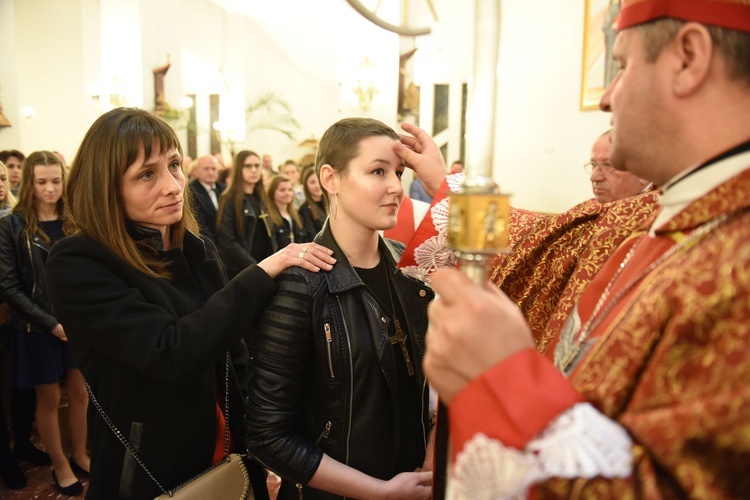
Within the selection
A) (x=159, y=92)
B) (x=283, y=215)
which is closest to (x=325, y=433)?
(x=283, y=215)

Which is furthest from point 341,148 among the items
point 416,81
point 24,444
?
point 416,81

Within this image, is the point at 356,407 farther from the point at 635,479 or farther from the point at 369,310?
the point at 635,479

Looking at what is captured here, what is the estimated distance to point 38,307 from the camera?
317 centimetres

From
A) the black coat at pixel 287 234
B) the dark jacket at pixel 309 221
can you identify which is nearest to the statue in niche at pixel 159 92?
the dark jacket at pixel 309 221

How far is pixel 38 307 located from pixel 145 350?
7.11ft

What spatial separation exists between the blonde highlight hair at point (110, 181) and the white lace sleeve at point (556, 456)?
3.98 ft

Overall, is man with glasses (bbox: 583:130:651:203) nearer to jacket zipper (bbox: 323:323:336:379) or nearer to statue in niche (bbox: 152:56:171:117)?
jacket zipper (bbox: 323:323:336:379)

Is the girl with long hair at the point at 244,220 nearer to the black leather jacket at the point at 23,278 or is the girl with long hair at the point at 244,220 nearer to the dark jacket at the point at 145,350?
the black leather jacket at the point at 23,278

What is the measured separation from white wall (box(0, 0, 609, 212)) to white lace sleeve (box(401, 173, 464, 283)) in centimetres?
51

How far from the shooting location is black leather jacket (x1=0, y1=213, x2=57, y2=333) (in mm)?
3145

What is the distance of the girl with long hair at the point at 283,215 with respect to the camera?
585 cm

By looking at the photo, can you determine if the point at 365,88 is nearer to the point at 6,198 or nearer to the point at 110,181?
the point at 6,198

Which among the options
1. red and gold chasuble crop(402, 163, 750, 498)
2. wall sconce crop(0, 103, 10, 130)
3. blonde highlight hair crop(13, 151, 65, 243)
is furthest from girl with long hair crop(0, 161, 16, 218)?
wall sconce crop(0, 103, 10, 130)

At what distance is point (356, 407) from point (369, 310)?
28 centimetres
